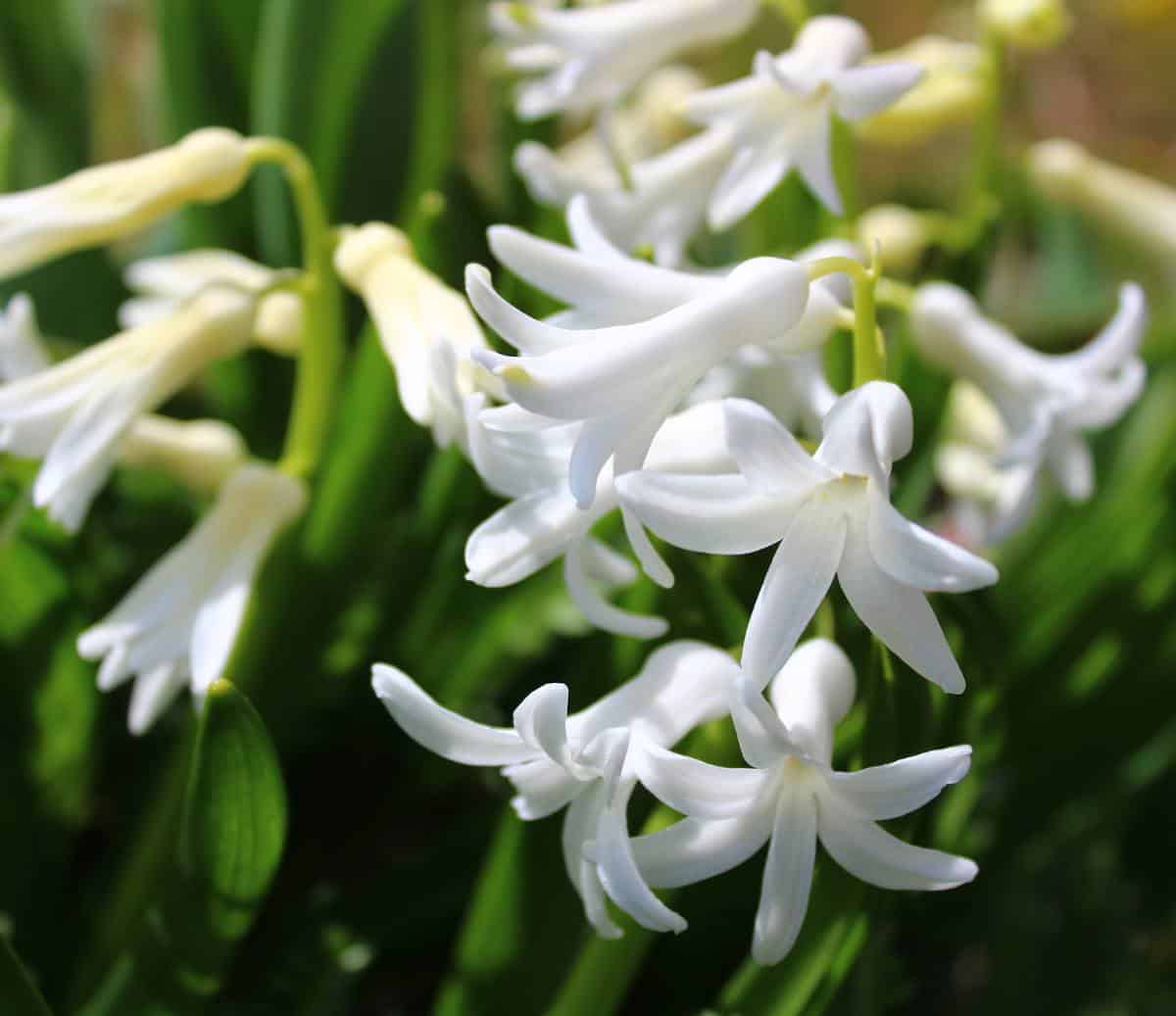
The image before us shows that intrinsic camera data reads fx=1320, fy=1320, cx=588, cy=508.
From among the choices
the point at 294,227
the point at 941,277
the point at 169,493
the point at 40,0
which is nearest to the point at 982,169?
the point at 941,277

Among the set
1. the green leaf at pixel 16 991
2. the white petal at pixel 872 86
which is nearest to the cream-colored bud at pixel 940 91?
the white petal at pixel 872 86

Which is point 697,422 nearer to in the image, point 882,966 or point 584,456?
point 584,456

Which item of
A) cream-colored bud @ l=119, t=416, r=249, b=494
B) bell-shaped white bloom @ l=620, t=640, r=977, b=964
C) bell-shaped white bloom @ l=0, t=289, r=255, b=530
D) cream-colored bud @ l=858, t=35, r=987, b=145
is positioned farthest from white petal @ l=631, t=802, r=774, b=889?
cream-colored bud @ l=858, t=35, r=987, b=145

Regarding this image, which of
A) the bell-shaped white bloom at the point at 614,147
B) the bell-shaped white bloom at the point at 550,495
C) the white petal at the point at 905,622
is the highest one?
the white petal at the point at 905,622

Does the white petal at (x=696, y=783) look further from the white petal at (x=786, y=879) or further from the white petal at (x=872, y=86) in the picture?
the white petal at (x=872, y=86)

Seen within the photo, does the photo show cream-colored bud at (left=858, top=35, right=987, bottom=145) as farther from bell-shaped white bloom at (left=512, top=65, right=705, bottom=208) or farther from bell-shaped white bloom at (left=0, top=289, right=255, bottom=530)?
bell-shaped white bloom at (left=0, top=289, right=255, bottom=530)

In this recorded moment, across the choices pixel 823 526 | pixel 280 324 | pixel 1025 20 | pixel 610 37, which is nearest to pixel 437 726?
pixel 823 526

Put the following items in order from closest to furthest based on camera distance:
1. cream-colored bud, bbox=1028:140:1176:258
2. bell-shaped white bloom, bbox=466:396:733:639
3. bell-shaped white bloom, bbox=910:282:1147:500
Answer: bell-shaped white bloom, bbox=466:396:733:639 < bell-shaped white bloom, bbox=910:282:1147:500 < cream-colored bud, bbox=1028:140:1176:258

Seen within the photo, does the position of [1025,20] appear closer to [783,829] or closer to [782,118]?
[782,118]
